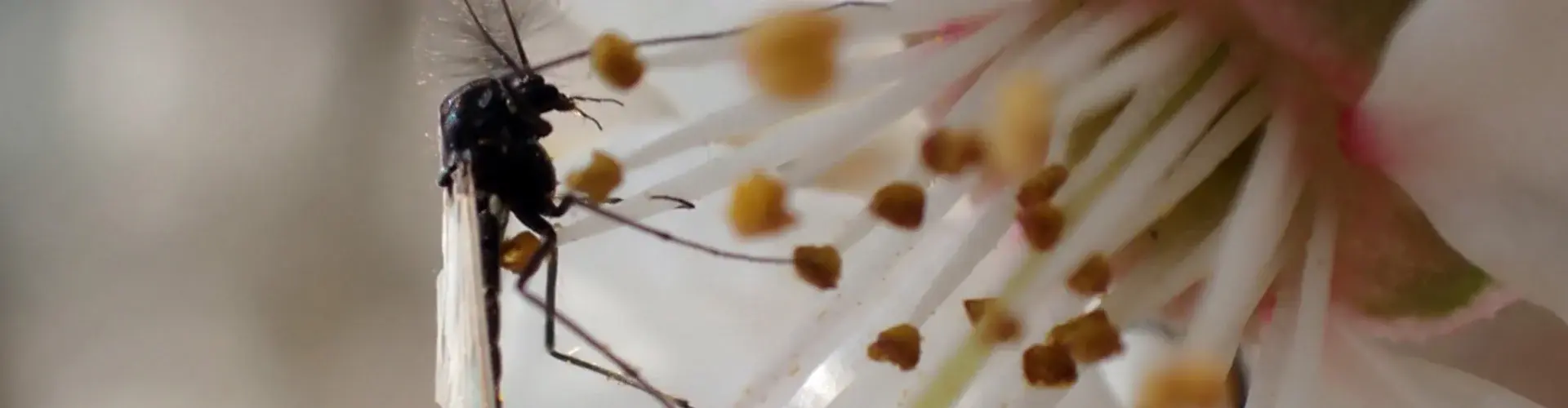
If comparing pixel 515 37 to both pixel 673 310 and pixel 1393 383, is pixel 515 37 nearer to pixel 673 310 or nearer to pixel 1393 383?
pixel 673 310

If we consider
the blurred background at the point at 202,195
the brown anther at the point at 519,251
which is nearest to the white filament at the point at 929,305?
the brown anther at the point at 519,251

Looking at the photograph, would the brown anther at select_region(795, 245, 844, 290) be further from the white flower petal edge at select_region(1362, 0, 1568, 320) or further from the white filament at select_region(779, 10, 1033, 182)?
the white flower petal edge at select_region(1362, 0, 1568, 320)

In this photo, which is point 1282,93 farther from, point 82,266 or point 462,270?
point 82,266

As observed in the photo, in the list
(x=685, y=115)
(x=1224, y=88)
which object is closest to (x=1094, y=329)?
(x=1224, y=88)

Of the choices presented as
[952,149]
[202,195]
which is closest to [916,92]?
[952,149]

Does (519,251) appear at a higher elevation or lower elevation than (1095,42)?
lower

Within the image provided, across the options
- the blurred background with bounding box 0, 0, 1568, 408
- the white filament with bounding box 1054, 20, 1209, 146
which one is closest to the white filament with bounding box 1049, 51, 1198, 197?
the white filament with bounding box 1054, 20, 1209, 146

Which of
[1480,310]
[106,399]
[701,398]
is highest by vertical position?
[1480,310]
